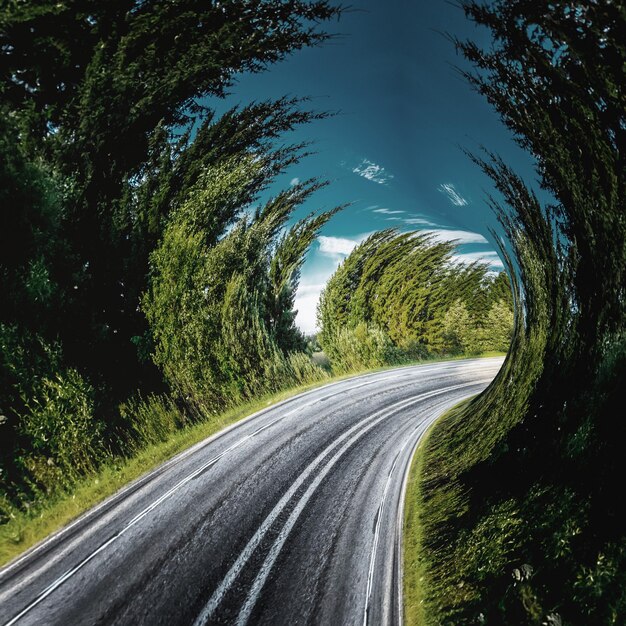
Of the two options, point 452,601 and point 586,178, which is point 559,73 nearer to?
point 586,178

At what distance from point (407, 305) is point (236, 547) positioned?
15.5 meters

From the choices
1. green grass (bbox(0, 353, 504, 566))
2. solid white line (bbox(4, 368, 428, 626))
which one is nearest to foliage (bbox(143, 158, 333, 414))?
green grass (bbox(0, 353, 504, 566))

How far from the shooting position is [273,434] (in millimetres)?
8828

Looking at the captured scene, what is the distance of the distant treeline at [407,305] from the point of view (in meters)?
13.0

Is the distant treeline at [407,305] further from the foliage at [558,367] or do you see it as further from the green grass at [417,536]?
the green grass at [417,536]

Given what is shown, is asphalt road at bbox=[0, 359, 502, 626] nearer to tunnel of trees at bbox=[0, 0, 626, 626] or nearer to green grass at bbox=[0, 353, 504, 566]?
green grass at bbox=[0, 353, 504, 566]

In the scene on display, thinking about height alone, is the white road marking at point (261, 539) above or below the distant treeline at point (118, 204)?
below

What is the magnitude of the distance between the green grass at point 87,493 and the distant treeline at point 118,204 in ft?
0.85

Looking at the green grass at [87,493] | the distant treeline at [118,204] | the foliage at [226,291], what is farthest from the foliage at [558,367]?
the green grass at [87,493]

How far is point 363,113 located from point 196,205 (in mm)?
5606

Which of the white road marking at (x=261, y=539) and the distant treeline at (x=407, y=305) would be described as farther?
the distant treeline at (x=407, y=305)

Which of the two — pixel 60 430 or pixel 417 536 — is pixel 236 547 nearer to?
pixel 417 536

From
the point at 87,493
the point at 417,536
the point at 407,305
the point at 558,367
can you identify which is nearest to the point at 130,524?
the point at 87,493

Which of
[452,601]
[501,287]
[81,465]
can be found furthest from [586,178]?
[501,287]
